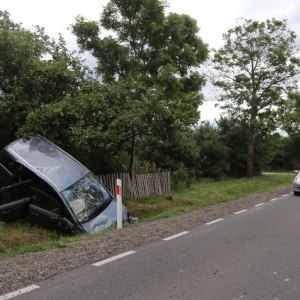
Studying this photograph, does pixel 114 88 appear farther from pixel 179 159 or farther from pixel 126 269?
pixel 179 159

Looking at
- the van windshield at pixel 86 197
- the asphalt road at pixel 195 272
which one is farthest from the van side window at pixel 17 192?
the asphalt road at pixel 195 272

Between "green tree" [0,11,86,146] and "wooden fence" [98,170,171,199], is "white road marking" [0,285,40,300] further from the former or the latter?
"wooden fence" [98,170,171,199]

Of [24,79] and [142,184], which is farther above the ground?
[24,79]

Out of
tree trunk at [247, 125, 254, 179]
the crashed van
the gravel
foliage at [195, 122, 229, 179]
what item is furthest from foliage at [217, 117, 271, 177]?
the crashed van

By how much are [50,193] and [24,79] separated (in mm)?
4421

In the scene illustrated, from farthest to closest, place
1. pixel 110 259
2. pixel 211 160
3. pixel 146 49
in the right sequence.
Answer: pixel 211 160 → pixel 146 49 → pixel 110 259

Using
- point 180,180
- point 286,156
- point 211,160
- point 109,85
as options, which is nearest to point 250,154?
point 211,160

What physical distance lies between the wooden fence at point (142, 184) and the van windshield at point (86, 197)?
10.6 ft

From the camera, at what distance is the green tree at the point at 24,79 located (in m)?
10.5

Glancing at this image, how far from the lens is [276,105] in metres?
26.8

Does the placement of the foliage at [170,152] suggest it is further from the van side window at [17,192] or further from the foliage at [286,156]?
the foliage at [286,156]

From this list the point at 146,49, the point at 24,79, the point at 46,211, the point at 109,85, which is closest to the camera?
the point at 46,211

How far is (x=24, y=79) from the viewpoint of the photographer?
10.7 meters

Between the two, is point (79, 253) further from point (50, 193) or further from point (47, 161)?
point (47, 161)
